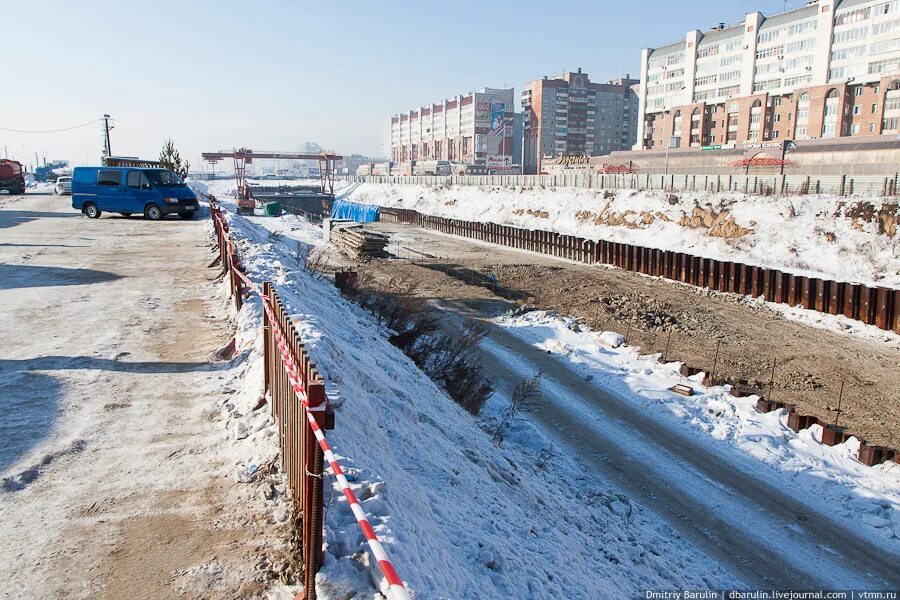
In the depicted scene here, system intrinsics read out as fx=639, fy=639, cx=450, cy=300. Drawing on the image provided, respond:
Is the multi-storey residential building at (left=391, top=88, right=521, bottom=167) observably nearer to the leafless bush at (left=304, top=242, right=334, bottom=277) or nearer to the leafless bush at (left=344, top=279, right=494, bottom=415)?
the leafless bush at (left=304, top=242, right=334, bottom=277)

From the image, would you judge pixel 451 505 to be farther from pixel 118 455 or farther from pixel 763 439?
pixel 763 439

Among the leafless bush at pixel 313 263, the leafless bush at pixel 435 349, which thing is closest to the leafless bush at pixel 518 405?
the leafless bush at pixel 435 349

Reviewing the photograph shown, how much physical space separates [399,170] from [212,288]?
117 m

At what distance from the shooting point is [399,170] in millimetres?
126500

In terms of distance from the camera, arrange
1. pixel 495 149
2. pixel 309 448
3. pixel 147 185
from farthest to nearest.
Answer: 1. pixel 495 149
2. pixel 147 185
3. pixel 309 448

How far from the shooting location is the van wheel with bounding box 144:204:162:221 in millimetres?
24750

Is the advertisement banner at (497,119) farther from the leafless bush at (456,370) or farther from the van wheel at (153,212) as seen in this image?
the leafless bush at (456,370)

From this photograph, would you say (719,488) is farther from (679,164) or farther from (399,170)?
(399,170)

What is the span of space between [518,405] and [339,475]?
9325 mm

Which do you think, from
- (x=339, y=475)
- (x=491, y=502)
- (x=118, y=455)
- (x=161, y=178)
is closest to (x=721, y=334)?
(x=491, y=502)

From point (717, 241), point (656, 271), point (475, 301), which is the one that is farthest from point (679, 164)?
point (475, 301)

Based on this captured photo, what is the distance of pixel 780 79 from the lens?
78.2m

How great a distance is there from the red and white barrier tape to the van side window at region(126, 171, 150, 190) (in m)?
20.9

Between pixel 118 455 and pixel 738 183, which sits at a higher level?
pixel 738 183
